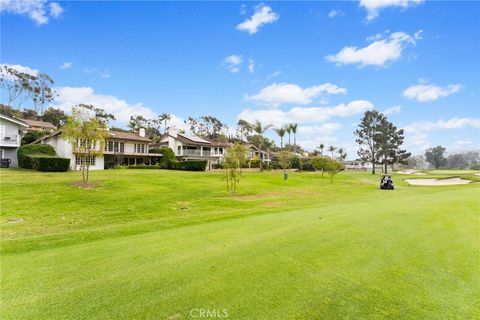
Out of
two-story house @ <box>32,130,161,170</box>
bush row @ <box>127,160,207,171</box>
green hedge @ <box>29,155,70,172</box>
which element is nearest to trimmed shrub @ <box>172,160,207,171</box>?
bush row @ <box>127,160,207,171</box>

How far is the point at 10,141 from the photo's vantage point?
3650 cm

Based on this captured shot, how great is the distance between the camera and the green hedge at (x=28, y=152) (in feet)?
109

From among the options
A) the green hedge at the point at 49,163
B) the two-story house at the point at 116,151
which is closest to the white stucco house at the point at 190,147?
the two-story house at the point at 116,151

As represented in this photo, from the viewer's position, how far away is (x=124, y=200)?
17391mm

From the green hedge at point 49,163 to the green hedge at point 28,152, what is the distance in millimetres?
1387

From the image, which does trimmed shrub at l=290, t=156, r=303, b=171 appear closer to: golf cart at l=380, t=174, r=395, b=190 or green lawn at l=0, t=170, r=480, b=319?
golf cart at l=380, t=174, r=395, b=190

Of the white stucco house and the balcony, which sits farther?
the white stucco house

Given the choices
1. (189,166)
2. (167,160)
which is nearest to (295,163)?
(189,166)

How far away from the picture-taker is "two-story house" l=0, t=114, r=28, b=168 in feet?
118

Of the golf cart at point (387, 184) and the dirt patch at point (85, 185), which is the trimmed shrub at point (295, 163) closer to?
the golf cart at point (387, 184)

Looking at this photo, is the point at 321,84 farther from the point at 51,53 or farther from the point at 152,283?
the point at 152,283

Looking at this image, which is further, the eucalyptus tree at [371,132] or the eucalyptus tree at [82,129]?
the eucalyptus tree at [371,132]

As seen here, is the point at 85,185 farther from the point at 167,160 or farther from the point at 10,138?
the point at 167,160

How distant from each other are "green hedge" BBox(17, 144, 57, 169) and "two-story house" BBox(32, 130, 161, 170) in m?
3.80
